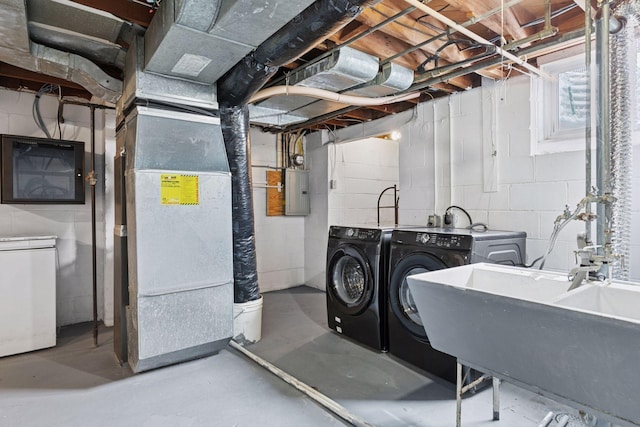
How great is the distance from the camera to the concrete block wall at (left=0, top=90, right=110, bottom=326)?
3.12 metres

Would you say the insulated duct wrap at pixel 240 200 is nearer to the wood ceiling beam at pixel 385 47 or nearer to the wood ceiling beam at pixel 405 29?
the wood ceiling beam at pixel 385 47

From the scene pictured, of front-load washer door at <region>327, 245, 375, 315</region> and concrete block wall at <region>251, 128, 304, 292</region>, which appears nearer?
front-load washer door at <region>327, 245, 375, 315</region>

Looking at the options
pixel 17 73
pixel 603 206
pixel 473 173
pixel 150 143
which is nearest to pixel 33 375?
pixel 150 143

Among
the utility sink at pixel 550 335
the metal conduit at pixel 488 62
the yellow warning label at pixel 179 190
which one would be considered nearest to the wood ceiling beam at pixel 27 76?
the yellow warning label at pixel 179 190

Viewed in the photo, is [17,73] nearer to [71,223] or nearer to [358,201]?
[71,223]

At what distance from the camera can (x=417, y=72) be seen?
285 centimetres

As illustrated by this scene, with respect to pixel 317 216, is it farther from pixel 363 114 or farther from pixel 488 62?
pixel 488 62

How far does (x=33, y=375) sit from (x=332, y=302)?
2.28 metres

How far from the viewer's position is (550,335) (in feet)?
3.60

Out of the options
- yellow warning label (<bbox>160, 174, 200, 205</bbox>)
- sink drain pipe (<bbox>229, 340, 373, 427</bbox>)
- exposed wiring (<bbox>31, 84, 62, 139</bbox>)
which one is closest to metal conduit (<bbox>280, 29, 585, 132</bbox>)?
yellow warning label (<bbox>160, 174, 200, 205</bbox>)

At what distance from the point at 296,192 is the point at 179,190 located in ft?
7.96

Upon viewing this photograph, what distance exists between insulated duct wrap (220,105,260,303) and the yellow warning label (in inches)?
16.4

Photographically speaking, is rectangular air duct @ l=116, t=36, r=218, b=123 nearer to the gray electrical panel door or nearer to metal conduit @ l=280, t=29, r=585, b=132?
metal conduit @ l=280, t=29, r=585, b=132

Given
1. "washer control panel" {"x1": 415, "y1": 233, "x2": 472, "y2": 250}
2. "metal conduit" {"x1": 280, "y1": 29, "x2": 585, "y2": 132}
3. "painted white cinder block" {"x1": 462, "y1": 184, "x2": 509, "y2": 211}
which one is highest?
"metal conduit" {"x1": 280, "y1": 29, "x2": 585, "y2": 132}
